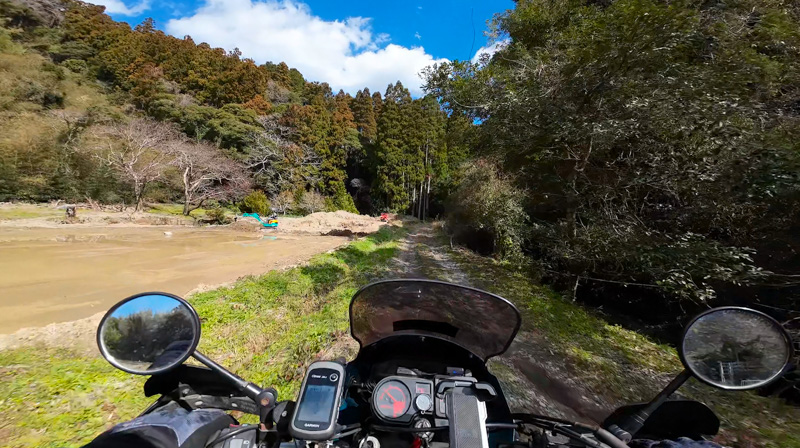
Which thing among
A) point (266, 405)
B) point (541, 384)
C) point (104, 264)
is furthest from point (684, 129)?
point (104, 264)

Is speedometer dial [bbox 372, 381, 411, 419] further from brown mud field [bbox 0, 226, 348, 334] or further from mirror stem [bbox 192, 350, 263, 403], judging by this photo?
brown mud field [bbox 0, 226, 348, 334]

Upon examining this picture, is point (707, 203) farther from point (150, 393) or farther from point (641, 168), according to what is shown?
point (150, 393)

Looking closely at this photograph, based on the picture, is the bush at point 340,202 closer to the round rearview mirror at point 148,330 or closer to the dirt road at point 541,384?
the dirt road at point 541,384

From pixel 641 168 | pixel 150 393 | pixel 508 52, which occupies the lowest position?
pixel 150 393

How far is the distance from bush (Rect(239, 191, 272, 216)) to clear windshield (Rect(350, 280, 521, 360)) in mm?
25875

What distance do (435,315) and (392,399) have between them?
472 mm

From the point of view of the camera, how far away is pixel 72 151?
20.4 metres

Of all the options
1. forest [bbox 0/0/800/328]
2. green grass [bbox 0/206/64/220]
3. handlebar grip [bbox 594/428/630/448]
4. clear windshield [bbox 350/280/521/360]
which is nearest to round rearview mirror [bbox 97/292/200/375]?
clear windshield [bbox 350/280/521/360]

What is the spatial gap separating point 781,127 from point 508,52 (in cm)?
559

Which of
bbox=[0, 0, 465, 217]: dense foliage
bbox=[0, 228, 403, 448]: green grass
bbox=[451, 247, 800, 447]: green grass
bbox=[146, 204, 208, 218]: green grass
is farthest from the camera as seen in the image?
bbox=[146, 204, 208, 218]: green grass

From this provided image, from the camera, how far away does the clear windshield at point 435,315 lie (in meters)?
1.47

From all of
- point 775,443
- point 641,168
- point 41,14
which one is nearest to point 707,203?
point 641,168

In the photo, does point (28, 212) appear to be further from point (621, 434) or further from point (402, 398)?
point (621, 434)

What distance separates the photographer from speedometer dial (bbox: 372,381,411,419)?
1.19 metres
